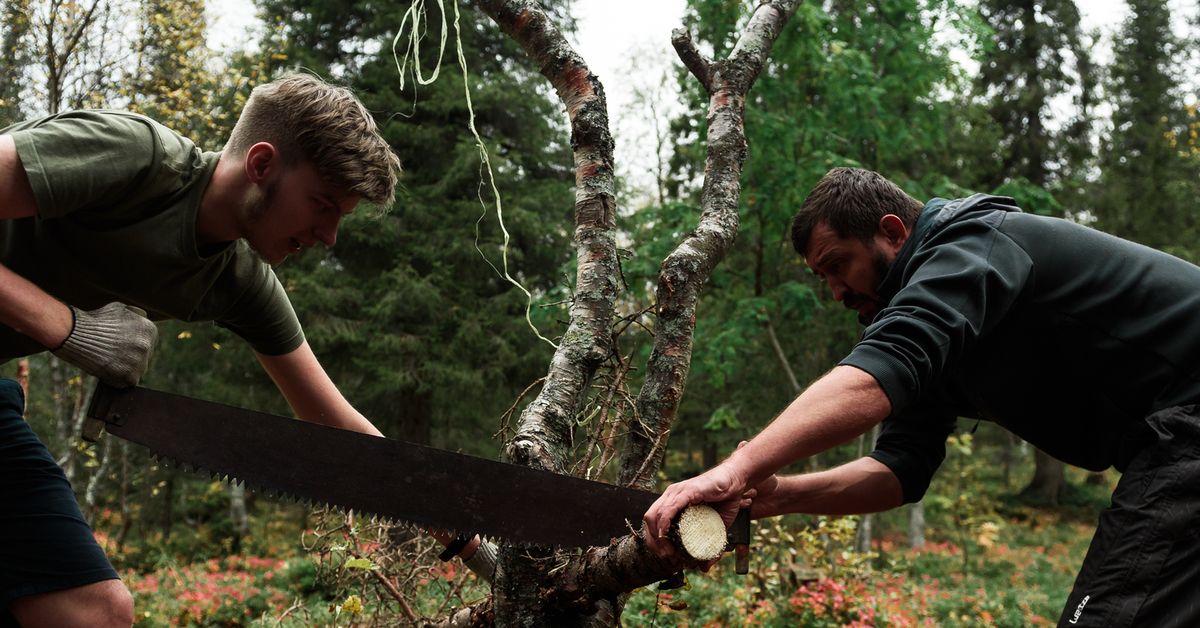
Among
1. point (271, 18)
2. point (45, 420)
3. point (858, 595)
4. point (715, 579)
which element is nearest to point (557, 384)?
point (858, 595)

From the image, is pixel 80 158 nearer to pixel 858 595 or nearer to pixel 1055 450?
pixel 1055 450

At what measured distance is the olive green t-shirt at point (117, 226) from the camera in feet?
6.05

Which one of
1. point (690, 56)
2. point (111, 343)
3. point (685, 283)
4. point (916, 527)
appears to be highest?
point (690, 56)

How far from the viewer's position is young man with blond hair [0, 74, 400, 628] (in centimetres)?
204

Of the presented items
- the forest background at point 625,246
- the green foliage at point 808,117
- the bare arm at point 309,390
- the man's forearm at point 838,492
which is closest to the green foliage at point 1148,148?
the forest background at point 625,246

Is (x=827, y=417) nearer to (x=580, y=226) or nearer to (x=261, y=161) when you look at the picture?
(x=580, y=226)

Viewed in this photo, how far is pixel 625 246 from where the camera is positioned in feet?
29.2

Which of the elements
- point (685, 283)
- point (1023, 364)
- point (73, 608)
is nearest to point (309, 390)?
point (73, 608)

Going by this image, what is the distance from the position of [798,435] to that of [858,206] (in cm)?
101

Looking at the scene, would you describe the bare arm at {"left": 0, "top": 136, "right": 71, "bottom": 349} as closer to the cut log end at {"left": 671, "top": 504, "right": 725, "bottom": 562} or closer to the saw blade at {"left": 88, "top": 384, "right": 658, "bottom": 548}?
the saw blade at {"left": 88, "top": 384, "right": 658, "bottom": 548}

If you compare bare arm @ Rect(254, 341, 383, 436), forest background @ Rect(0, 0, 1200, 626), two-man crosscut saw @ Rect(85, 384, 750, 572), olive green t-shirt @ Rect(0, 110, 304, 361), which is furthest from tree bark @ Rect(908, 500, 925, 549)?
olive green t-shirt @ Rect(0, 110, 304, 361)

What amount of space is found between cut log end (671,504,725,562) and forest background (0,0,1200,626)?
1.07 m

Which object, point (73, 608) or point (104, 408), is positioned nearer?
point (73, 608)

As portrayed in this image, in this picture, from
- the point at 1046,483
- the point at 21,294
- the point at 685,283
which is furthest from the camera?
the point at 1046,483
